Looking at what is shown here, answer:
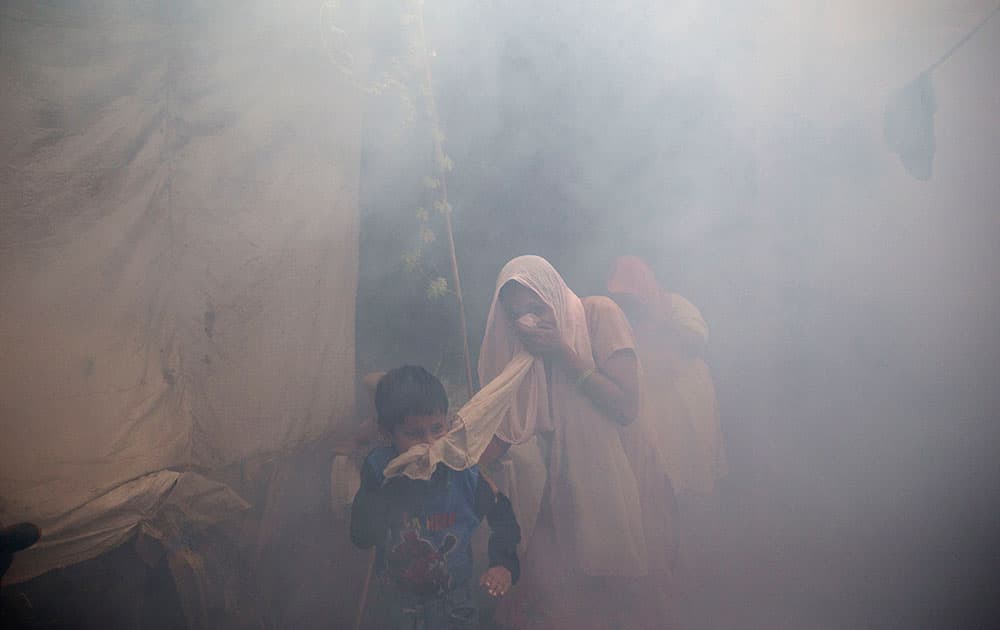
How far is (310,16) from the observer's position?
118 inches

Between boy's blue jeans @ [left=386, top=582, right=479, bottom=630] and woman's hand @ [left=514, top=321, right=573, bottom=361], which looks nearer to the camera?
boy's blue jeans @ [left=386, top=582, right=479, bottom=630]

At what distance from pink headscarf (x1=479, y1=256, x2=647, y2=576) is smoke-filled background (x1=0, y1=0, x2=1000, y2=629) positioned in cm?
16

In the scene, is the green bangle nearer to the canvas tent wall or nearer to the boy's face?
the boy's face

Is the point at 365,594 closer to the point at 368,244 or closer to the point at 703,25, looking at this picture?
the point at 368,244

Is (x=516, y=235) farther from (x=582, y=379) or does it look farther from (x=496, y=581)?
(x=496, y=581)

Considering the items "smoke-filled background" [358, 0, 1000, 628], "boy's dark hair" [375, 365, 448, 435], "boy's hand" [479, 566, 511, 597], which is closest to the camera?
"boy's hand" [479, 566, 511, 597]

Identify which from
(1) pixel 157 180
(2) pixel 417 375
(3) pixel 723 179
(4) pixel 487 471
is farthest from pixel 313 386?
(3) pixel 723 179

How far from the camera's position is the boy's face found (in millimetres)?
2682

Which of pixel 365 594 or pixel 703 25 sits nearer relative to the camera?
pixel 365 594

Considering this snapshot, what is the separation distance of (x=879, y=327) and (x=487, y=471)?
62.2 inches

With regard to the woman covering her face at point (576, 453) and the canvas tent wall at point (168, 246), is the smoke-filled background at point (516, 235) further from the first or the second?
the woman covering her face at point (576, 453)

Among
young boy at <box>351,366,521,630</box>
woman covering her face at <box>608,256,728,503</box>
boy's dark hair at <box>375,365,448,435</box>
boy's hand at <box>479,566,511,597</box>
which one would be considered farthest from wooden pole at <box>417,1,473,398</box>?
boy's hand at <box>479,566,511,597</box>

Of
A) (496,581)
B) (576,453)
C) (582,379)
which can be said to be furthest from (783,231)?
(496,581)

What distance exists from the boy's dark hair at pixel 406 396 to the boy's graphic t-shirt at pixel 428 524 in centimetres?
12
